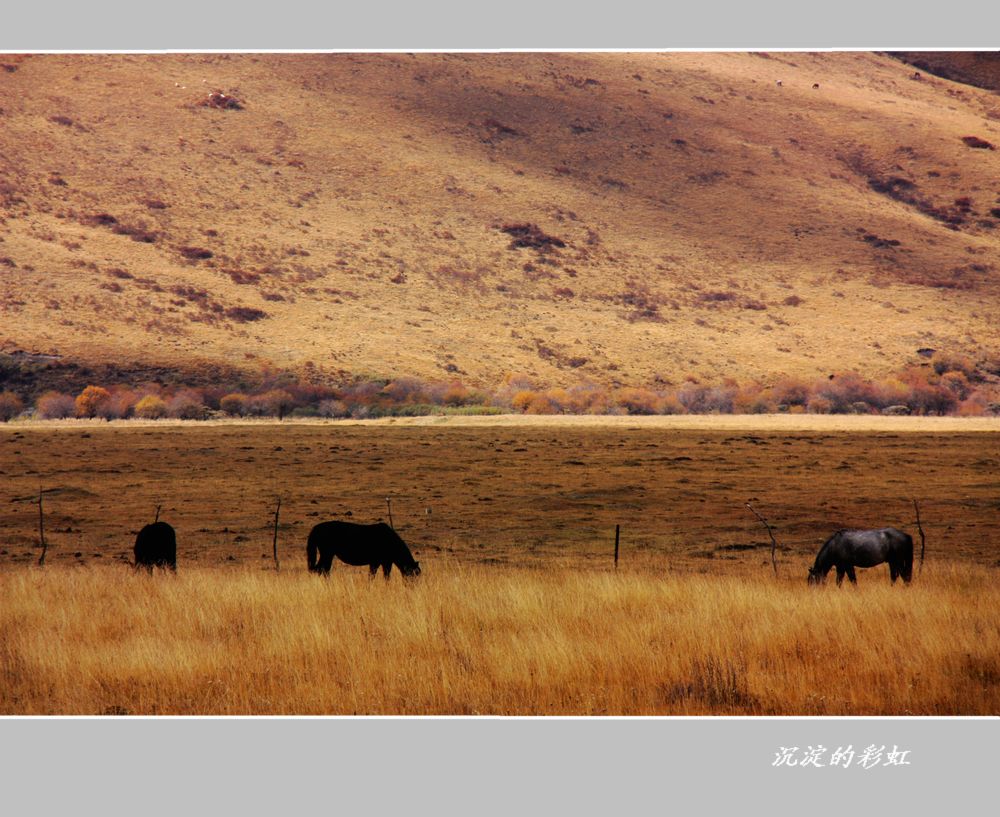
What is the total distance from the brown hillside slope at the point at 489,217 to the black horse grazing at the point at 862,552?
5541 centimetres

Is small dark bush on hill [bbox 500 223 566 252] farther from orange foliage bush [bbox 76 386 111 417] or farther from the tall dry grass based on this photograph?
the tall dry grass

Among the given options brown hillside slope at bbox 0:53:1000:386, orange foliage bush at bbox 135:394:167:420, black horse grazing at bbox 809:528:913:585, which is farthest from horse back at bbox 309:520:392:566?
brown hillside slope at bbox 0:53:1000:386

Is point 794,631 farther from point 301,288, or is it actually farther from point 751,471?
point 301,288

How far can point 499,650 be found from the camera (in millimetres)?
12688

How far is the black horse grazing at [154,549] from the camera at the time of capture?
18.5 metres

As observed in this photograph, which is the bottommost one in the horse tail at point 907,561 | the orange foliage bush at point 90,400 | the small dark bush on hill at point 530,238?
the horse tail at point 907,561

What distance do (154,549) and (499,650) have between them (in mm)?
7911

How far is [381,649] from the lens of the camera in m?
12.9

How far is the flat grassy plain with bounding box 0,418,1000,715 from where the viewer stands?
11773mm

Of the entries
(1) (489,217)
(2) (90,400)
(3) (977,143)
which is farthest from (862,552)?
(3) (977,143)

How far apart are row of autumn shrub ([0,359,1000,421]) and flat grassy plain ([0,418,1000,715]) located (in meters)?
25.8

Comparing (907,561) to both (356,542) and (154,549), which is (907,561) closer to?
(356,542)

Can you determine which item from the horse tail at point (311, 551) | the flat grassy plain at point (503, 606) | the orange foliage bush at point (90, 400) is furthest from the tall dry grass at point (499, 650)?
the orange foliage bush at point (90, 400)

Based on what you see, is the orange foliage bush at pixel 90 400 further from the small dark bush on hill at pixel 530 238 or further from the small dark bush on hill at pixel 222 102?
the small dark bush on hill at pixel 222 102
